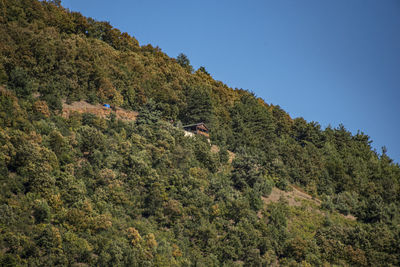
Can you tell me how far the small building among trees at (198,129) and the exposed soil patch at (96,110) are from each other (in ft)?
30.6

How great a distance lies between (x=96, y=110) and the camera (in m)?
60.6

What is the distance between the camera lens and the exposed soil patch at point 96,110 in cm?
5706

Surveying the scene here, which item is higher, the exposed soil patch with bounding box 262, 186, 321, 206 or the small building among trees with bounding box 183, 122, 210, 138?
the small building among trees with bounding box 183, 122, 210, 138

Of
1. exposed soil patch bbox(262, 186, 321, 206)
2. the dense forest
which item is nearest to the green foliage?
the dense forest

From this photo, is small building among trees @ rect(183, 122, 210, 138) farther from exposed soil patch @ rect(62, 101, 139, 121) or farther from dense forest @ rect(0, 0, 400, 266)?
exposed soil patch @ rect(62, 101, 139, 121)

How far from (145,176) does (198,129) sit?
76.5 ft

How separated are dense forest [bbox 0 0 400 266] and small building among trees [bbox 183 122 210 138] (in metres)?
1.96

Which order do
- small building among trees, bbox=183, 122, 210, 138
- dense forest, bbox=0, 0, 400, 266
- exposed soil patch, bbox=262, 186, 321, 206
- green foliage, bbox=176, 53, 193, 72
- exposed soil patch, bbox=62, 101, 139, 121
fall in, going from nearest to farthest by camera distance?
dense forest, bbox=0, 0, 400, 266
exposed soil patch, bbox=62, 101, 139, 121
exposed soil patch, bbox=262, 186, 321, 206
small building among trees, bbox=183, 122, 210, 138
green foliage, bbox=176, 53, 193, 72

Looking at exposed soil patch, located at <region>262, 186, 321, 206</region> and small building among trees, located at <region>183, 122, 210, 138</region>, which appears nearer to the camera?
exposed soil patch, located at <region>262, 186, 321, 206</region>

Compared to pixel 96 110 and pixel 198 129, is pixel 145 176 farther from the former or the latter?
pixel 198 129

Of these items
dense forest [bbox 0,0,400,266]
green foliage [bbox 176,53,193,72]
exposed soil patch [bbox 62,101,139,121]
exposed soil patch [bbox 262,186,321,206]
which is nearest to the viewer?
dense forest [bbox 0,0,400,266]

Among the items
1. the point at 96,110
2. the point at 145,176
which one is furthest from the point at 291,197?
the point at 96,110

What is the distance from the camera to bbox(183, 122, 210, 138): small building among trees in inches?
2852

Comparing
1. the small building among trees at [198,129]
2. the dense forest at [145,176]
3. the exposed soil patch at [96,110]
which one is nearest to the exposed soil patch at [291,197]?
the dense forest at [145,176]
